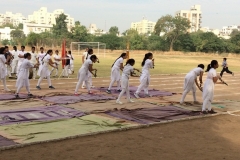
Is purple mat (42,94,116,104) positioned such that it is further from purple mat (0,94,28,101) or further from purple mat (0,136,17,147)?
purple mat (0,136,17,147)

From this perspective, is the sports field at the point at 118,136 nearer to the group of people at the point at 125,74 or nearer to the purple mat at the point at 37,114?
the purple mat at the point at 37,114

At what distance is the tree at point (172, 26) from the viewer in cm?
7485

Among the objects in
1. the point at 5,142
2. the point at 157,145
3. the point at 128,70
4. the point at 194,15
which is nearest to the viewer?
the point at 5,142

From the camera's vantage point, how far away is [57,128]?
26.0ft

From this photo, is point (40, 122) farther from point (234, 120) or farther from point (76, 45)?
point (76, 45)

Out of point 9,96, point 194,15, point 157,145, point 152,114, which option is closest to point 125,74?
point 152,114

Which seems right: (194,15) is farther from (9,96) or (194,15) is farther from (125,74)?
(9,96)

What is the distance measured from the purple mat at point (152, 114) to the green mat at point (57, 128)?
62cm

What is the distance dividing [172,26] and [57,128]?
74684 millimetres

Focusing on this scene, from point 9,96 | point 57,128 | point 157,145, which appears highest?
point 9,96

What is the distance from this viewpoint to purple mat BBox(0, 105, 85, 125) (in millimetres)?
8595

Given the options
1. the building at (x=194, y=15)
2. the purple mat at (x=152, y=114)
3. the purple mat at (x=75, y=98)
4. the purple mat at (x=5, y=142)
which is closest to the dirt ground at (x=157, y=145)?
the purple mat at (x=5, y=142)

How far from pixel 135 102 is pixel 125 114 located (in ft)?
7.37

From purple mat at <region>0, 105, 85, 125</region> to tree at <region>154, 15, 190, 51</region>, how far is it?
2584 inches
